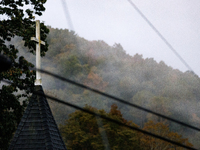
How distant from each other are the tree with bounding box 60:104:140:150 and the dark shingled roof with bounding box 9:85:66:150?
80.8ft

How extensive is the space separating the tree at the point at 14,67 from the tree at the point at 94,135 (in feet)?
66.5

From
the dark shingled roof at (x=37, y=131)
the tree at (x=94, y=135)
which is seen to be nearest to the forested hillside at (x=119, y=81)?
the tree at (x=94, y=135)

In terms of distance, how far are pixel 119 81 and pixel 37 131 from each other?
44914 mm

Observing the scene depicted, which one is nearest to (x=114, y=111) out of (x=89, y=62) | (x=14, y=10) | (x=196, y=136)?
(x=196, y=136)

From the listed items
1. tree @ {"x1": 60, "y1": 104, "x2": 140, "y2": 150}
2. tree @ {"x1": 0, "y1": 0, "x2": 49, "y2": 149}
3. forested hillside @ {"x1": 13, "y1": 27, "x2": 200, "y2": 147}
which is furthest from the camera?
forested hillside @ {"x1": 13, "y1": 27, "x2": 200, "y2": 147}

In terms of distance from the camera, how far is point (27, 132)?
8.75m

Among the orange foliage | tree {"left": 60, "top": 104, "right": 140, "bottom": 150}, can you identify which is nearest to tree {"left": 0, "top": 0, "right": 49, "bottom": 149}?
tree {"left": 60, "top": 104, "right": 140, "bottom": 150}

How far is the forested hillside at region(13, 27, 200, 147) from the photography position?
1800 inches

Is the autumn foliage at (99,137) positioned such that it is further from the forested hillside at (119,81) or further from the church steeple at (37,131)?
the church steeple at (37,131)

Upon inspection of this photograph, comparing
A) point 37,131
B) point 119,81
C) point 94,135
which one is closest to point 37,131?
point 37,131

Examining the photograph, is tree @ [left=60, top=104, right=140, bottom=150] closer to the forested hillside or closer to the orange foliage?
the forested hillside

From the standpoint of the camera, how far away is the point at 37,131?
344 inches

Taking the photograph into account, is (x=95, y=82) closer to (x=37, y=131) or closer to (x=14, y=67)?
(x=14, y=67)

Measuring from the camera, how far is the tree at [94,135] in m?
33.8
